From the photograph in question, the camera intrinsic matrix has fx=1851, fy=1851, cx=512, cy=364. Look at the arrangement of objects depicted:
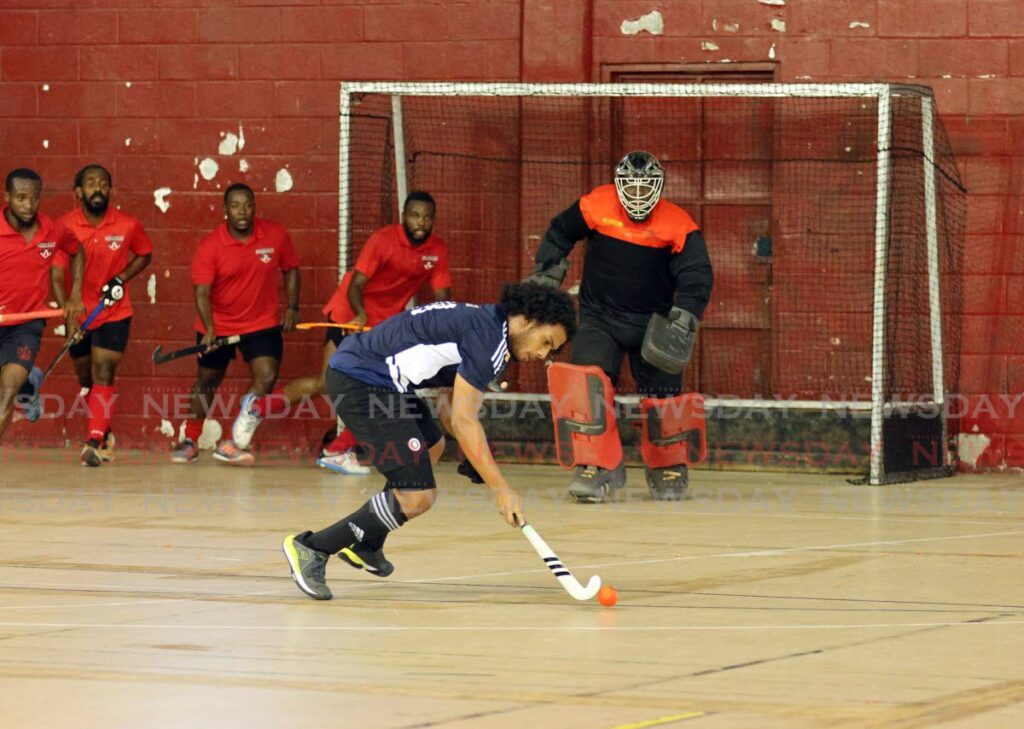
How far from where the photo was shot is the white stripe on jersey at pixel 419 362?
6.90 m

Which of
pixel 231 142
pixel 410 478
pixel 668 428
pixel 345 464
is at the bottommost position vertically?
pixel 345 464

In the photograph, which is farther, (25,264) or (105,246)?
(105,246)

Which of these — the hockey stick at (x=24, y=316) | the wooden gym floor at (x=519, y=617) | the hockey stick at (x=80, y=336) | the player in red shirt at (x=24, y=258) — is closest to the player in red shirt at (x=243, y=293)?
the hockey stick at (x=80, y=336)

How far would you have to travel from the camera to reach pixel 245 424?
12438 mm

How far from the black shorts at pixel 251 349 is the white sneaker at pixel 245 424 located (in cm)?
35

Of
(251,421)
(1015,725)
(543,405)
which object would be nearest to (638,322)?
(543,405)

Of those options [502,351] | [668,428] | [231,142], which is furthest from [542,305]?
[231,142]

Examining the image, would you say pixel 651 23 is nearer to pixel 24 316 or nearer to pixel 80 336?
pixel 80 336

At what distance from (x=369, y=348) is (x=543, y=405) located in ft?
18.6

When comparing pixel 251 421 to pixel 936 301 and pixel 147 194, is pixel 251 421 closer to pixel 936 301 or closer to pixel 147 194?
pixel 147 194

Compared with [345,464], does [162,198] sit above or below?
above

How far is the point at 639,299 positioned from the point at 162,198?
14.0 feet

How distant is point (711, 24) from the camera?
1246cm

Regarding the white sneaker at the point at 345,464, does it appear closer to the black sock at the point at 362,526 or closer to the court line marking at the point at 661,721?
the black sock at the point at 362,526
